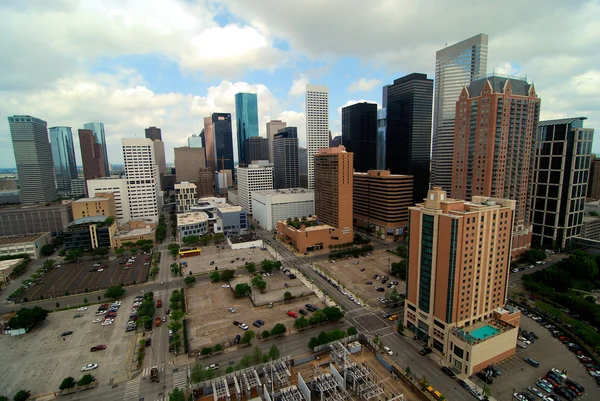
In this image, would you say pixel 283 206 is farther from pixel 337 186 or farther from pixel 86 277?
pixel 86 277

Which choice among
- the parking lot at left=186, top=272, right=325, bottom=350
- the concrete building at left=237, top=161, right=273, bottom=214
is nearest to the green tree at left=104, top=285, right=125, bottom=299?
the parking lot at left=186, top=272, right=325, bottom=350

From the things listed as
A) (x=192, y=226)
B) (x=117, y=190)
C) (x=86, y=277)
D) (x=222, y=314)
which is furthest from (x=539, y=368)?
(x=117, y=190)

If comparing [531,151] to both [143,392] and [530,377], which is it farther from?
[143,392]

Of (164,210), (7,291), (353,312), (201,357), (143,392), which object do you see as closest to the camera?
(143,392)

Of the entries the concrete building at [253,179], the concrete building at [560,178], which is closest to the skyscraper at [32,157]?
the concrete building at [253,179]

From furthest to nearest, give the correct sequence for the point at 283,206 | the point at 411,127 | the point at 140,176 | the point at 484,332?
the point at 411,127 < the point at 140,176 < the point at 283,206 < the point at 484,332

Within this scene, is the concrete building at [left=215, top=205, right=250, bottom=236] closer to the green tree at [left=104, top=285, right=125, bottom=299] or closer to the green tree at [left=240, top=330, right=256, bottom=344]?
the green tree at [left=104, top=285, right=125, bottom=299]

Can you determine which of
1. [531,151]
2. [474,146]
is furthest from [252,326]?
[531,151]
